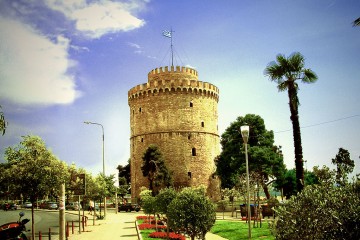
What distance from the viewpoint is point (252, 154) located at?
3722cm

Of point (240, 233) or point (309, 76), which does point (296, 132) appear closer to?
point (309, 76)

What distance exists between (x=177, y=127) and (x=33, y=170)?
3286 cm

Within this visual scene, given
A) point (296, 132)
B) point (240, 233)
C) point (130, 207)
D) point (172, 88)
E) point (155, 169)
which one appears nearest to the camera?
point (296, 132)

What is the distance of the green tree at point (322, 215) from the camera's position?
578 centimetres

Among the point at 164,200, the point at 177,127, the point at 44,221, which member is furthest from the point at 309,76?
the point at 177,127

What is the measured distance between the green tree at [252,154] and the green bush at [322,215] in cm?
2935

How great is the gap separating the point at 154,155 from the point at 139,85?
442 inches

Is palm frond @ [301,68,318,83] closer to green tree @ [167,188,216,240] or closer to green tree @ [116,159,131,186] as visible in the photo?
green tree @ [167,188,216,240]

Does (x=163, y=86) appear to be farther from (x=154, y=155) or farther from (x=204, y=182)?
(x=204, y=182)

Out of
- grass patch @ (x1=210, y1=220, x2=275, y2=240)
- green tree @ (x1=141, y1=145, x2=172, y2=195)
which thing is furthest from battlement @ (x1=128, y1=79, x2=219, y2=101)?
grass patch @ (x1=210, y1=220, x2=275, y2=240)

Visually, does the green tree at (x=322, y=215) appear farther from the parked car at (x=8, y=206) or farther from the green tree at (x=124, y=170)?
the green tree at (x=124, y=170)

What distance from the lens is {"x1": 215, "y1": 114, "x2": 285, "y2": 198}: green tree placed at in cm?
3725

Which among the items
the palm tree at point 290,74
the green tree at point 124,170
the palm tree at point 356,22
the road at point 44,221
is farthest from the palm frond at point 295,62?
the green tree at point 124,170

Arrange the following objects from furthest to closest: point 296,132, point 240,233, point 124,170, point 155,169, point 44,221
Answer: point 124,170 → point 155,169 → point 44,221 → point 240,233 → point 296,132
